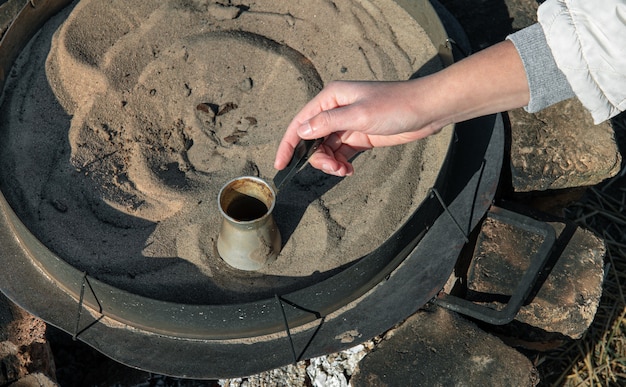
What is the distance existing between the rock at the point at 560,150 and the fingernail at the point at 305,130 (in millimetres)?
761

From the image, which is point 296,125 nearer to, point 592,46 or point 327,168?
point 327,168

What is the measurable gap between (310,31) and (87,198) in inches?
40.1

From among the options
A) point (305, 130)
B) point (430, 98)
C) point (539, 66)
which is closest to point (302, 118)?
point (305, 130)

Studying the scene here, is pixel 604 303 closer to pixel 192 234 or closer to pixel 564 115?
pixel 564 115

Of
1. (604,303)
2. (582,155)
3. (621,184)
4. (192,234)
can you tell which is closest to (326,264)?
(192,234)

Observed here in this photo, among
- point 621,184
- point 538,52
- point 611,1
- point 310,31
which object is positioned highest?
point 611,1

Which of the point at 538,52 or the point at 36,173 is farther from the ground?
the point at 538,52

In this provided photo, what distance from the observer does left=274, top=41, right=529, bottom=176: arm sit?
1796 mm

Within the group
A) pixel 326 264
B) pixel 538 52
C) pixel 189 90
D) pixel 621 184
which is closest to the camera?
pixel 538 52

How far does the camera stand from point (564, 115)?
2316mm

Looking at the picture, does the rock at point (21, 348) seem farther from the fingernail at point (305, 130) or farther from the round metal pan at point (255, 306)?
the fingernail at point (305, 130)

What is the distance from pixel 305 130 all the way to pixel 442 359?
74cm

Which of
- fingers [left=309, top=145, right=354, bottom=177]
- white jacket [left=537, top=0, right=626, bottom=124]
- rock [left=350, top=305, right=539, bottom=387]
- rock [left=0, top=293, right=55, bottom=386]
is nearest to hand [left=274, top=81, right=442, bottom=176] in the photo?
fingers [left=309, top=145, right=354, bottom=177]

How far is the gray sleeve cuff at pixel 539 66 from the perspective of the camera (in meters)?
1.74
